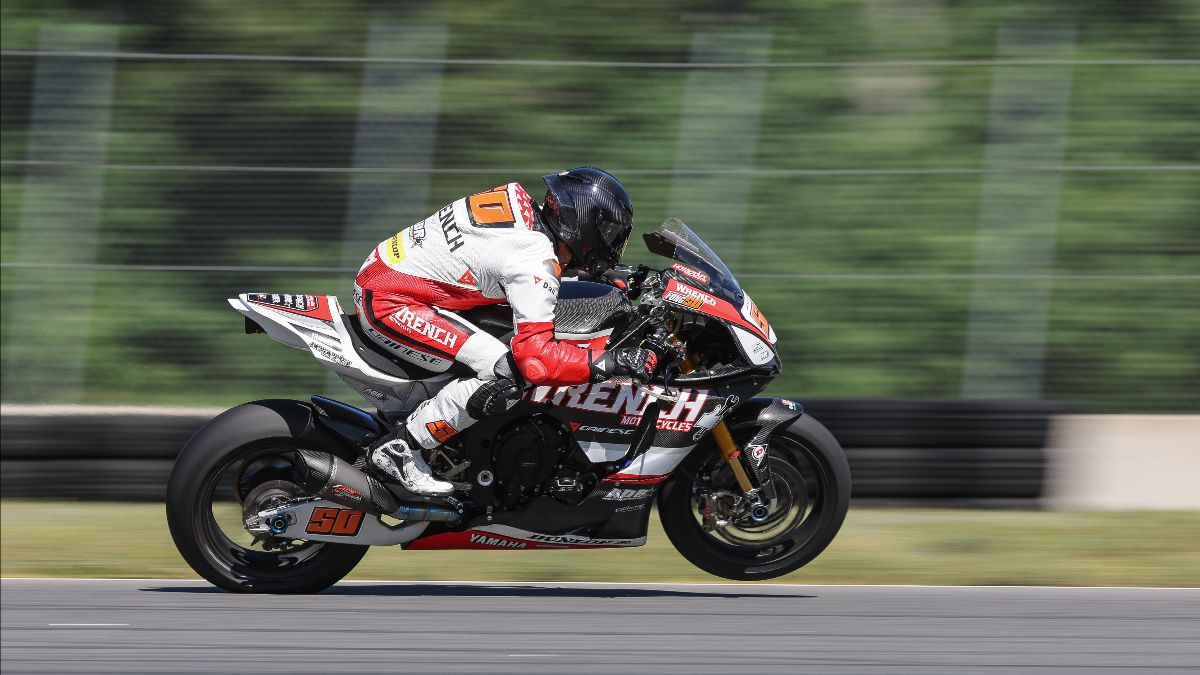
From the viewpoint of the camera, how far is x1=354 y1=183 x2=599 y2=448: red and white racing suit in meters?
6.28

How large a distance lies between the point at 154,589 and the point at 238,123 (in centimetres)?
426

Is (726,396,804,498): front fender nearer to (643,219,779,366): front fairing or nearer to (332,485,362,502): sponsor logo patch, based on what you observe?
(643,219,779,366): front fairing

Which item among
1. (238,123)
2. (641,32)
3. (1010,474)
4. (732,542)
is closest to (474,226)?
(732,542)

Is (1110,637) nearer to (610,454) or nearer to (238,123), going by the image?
(610,454)

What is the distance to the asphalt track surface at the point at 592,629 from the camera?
533 centimetres

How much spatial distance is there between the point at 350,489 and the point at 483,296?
0.90 meters

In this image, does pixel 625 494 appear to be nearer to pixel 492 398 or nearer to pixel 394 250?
pixel 492 398

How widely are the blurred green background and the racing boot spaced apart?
10.6ft

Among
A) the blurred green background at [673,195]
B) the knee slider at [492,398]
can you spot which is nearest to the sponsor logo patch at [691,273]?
the knee slider at [492,398]

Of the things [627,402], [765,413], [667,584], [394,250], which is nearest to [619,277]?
[627,402]

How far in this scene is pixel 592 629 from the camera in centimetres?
587

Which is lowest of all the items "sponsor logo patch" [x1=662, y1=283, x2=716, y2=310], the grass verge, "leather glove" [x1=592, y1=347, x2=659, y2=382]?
the grass verge

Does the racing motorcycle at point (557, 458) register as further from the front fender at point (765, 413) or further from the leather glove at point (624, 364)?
the leather glove at point (624, 364)

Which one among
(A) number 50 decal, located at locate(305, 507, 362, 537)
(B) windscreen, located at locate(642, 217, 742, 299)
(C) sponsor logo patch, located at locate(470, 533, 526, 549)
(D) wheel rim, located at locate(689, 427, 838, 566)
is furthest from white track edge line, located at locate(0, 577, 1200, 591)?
(B) windscreen, located at locate(642, 217, 742, 299)
